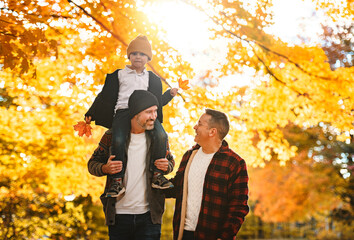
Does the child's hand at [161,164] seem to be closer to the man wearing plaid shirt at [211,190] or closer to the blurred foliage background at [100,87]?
the man wearing plaid shirt at [211,190]

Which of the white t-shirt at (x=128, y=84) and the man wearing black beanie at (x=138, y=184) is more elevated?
the white t-shirt at (x=128, y=84)

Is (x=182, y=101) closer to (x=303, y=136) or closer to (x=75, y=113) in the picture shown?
(x=75, y=113)

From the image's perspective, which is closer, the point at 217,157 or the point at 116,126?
the point at 116,126

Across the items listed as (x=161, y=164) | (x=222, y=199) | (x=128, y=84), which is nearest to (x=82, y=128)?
(x=128, y=84)

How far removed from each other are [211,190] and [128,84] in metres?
1.11

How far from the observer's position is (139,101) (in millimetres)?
2828

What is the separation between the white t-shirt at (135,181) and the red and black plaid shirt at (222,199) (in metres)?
0.48

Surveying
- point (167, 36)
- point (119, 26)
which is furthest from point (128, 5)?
point (167, 36)

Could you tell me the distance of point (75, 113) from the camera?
855 centimetres

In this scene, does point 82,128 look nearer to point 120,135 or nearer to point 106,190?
point 120,135

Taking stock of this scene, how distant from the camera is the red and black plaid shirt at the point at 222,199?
3.02 metres

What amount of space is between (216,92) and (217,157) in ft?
11.1

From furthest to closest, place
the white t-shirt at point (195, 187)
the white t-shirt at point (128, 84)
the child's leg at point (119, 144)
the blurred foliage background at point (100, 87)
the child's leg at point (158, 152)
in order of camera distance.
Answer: the blurred foliage background at point (100, 87)
the white t-shirt at point (195, 187)
the white t-shirt at point (128, 84)
the child's leg at point (158, 152)
the child's leg at point (119, 144)

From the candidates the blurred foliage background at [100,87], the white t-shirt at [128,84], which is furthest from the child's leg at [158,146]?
the blurred foliage background at [100,87]
